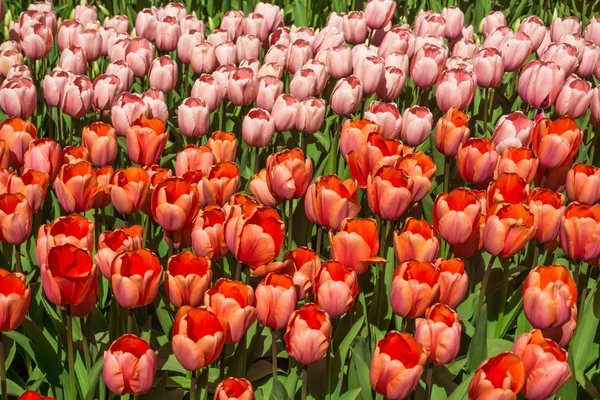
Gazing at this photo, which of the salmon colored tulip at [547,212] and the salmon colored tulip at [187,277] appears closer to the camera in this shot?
the salmon colored tulip at [187,277]

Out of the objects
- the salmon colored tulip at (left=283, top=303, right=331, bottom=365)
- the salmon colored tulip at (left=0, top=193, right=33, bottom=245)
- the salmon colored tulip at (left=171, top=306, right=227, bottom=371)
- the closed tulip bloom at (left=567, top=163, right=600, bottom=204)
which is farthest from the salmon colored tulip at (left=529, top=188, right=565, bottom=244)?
the salmon colored tulip at (left=0, top=193, right=33, bottom=245)

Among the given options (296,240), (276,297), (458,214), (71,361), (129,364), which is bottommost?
(296,240)

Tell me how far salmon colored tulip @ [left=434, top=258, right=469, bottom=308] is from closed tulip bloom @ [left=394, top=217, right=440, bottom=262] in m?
0.08

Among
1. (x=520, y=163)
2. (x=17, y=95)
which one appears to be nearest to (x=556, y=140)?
(x=520, y=163)

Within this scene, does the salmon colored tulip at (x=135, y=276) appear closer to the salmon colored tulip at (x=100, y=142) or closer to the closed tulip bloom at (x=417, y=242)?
the closed tulip bloom at (x=417, y=242)

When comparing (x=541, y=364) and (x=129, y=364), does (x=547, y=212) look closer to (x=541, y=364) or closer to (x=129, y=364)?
(x=541, y=364)

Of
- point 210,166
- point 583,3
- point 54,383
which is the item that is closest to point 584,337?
point 210,166

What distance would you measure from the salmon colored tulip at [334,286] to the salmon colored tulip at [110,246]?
1.64ft

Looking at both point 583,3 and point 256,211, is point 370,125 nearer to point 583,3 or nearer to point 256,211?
point 256,211

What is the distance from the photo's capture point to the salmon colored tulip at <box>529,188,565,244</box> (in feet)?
8.07

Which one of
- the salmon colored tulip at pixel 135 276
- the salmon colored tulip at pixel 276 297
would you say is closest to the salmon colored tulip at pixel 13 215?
the salmon colored tulip at pixel 135 276

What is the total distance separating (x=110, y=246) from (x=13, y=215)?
305mm

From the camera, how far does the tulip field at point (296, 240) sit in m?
1.99

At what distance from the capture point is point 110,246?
2211mm
